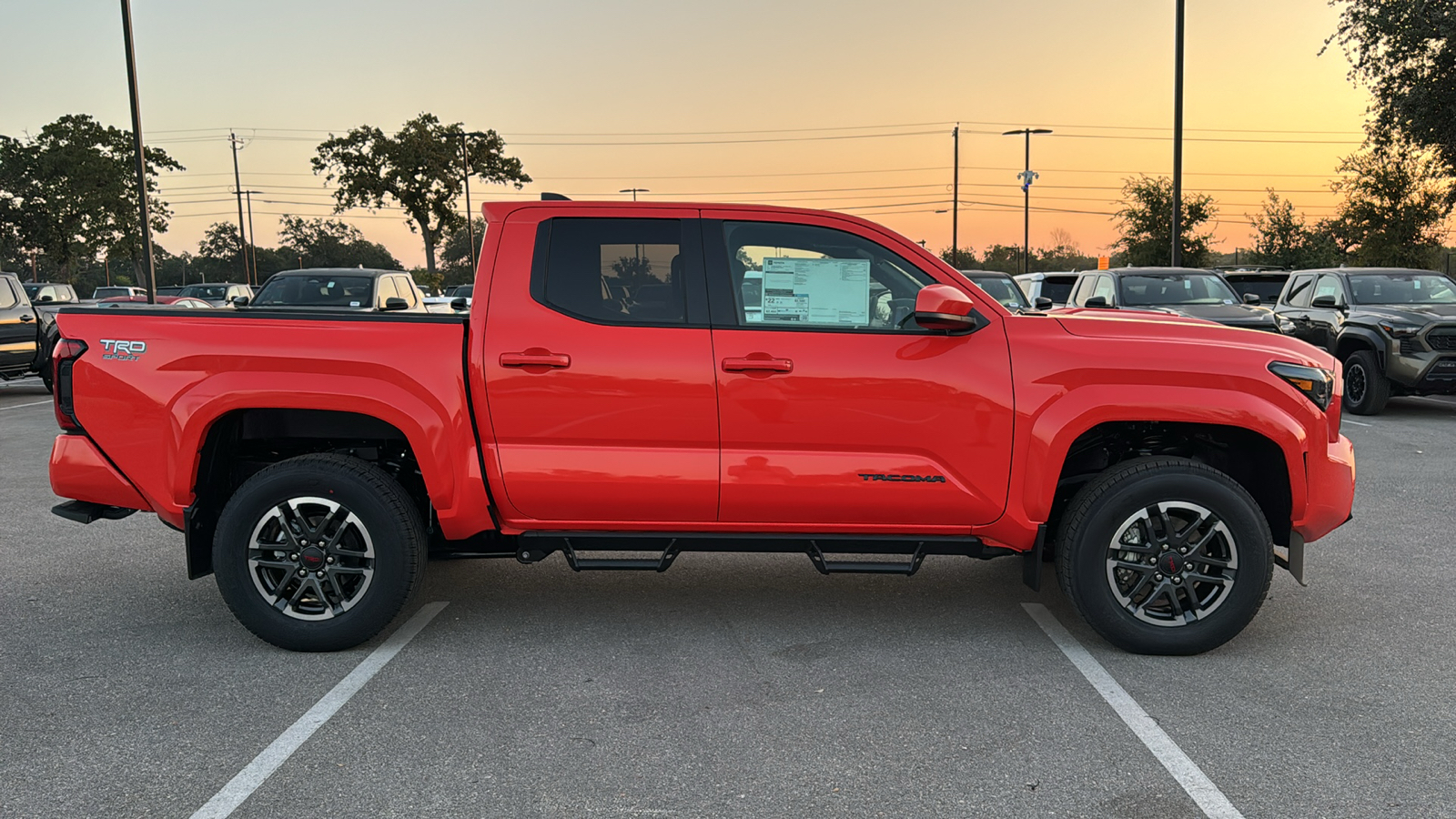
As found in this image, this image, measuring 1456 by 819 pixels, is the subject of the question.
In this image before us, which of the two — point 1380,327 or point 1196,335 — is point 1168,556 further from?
point 1380,327

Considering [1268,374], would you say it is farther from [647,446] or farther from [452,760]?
[452,760]

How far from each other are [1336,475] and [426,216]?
205ft

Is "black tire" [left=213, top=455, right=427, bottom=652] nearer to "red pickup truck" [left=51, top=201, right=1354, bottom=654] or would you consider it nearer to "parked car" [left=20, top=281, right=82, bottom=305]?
"red pickup truck" [left=51, top=201, right=1354, bottom=654]

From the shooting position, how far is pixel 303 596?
428cm

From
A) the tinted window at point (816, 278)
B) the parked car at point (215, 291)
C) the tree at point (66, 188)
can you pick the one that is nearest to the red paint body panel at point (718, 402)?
A: the tinted window at point (816, 278)

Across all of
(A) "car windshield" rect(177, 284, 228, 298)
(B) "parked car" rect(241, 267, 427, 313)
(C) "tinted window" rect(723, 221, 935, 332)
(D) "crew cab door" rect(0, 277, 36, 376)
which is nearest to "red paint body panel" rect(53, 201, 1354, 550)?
(C) "tinted window" rect(723, 221, 935, 332)

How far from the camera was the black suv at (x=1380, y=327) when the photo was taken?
452 inches

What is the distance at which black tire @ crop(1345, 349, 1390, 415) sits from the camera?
12000 millimetres

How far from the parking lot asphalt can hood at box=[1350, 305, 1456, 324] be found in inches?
297

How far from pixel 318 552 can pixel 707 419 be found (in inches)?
69.4

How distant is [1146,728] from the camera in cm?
350

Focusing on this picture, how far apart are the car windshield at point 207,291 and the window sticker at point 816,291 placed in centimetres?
3186

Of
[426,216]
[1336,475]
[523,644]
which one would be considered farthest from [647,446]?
[426,216]

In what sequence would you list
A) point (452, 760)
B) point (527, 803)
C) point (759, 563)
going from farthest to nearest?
1. point (759, 563)
2. point (452, 760)
3. point (527, 803)
